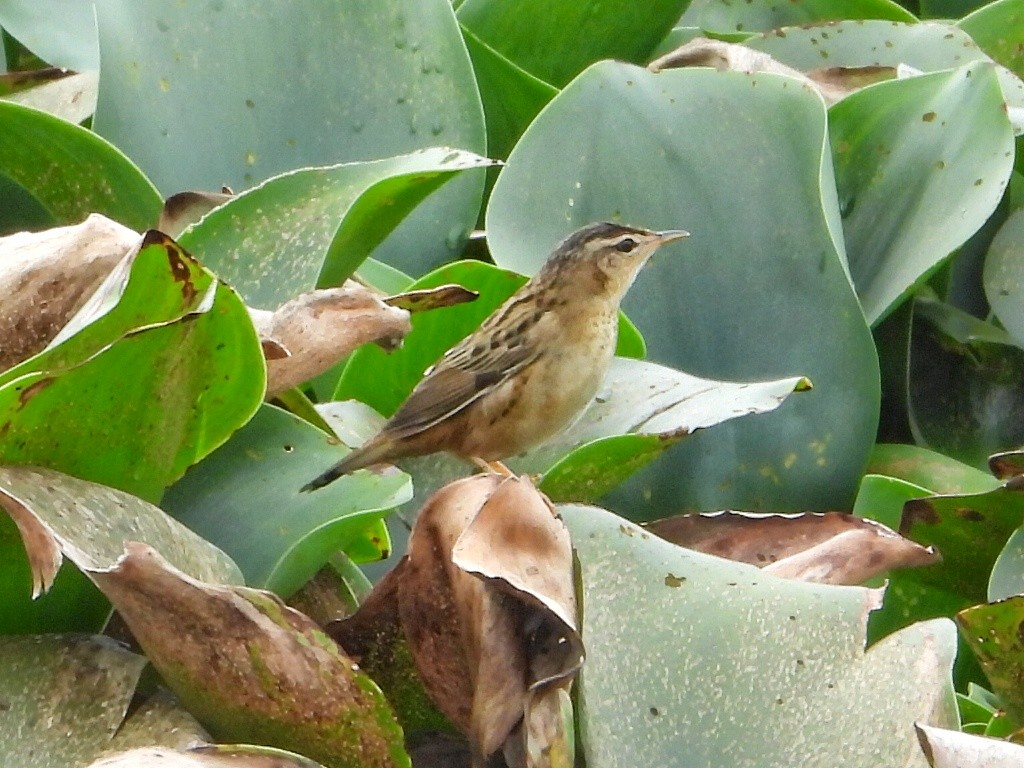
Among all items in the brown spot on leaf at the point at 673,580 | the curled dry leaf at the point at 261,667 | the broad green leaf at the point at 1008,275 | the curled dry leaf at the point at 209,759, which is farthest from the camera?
the broad green leaf at the point at 1008,275

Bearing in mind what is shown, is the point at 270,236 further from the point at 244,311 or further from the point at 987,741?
the point at 987,741

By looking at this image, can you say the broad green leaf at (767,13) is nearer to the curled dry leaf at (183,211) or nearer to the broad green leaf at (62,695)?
the curled dry leaf at (183,211)

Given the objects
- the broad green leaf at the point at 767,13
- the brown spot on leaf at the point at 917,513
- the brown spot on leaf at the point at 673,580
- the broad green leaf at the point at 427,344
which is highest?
the brown spot on leaf at the point at 673,580

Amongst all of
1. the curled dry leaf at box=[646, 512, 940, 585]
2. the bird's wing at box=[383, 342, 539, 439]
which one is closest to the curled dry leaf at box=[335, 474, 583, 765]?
the curled dry leaf at box=[646, 512, 940, 585]

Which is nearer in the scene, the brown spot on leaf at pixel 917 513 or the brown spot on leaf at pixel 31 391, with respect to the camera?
the brown spot on leaf at pixel 31 391

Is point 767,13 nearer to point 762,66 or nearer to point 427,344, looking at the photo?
point 762,66

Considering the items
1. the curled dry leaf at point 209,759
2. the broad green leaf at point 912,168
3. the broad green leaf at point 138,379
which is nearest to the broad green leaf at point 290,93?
the broad green leaf at point 912,168

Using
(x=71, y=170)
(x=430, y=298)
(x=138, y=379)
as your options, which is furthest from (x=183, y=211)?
(x=138, y=379)
